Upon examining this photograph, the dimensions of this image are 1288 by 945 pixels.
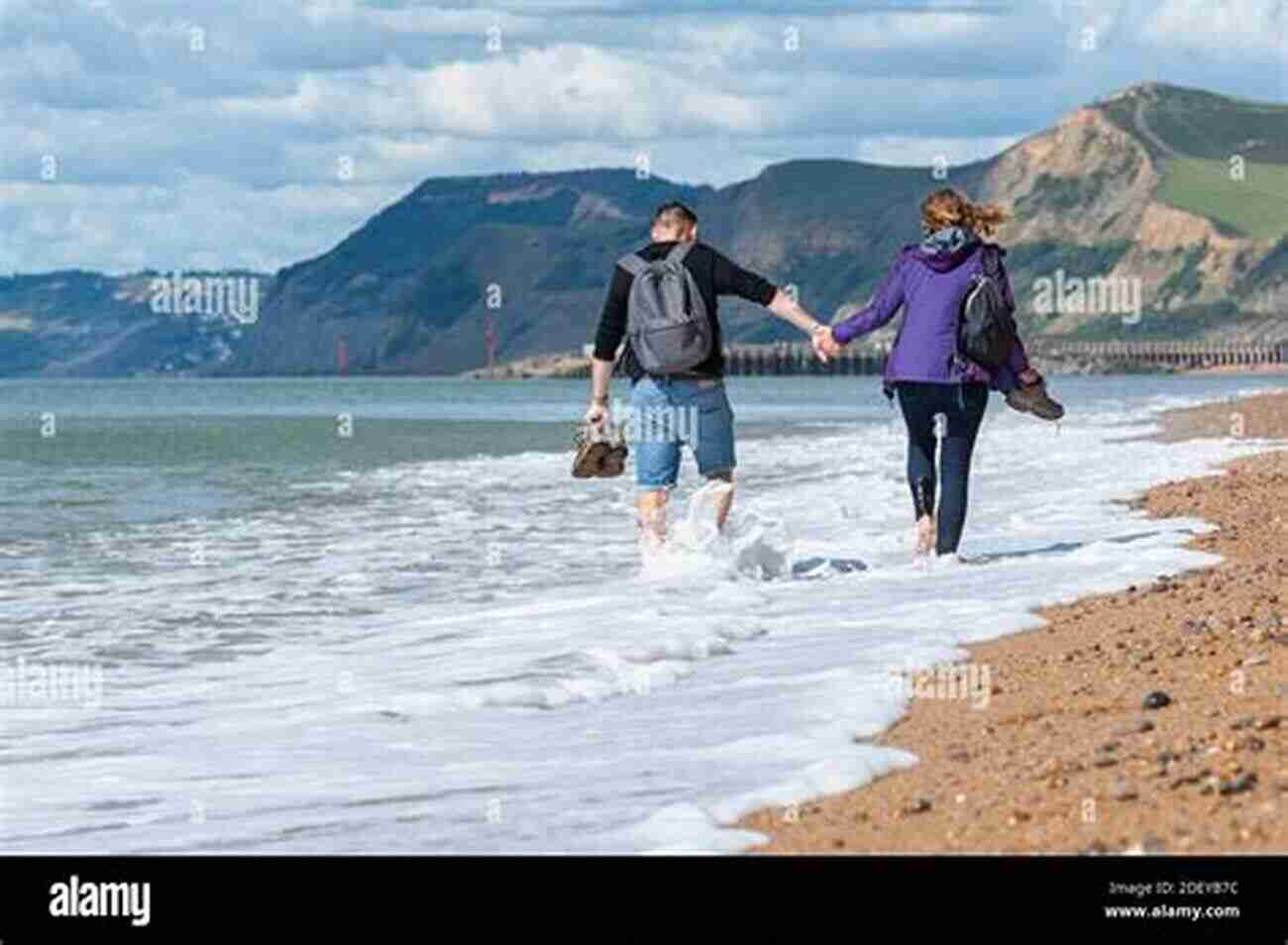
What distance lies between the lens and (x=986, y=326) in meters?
14.5

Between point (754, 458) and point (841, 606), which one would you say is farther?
point (754, 458)

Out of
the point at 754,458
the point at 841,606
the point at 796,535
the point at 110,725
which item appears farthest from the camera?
the point at 754,458

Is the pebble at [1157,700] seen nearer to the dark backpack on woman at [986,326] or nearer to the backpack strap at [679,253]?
the dark backpack on woman at [986,326]

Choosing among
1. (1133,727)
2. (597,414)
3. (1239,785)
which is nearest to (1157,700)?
(1133,727)

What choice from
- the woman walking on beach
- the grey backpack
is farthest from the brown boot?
the grey backpack

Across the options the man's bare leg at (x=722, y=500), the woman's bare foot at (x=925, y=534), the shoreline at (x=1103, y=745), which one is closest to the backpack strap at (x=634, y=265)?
the man's bare leg at (x=722, y=500)

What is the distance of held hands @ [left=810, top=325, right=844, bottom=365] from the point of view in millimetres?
15031

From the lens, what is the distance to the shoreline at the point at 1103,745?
6547 mm

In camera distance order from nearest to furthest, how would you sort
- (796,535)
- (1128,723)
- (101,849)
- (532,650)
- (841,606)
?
(101,849)
(1128,723)
(532,650)
(841,606)
(796,535)

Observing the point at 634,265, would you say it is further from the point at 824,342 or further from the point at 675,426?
the point at 824,342

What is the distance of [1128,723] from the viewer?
8.26 metres
